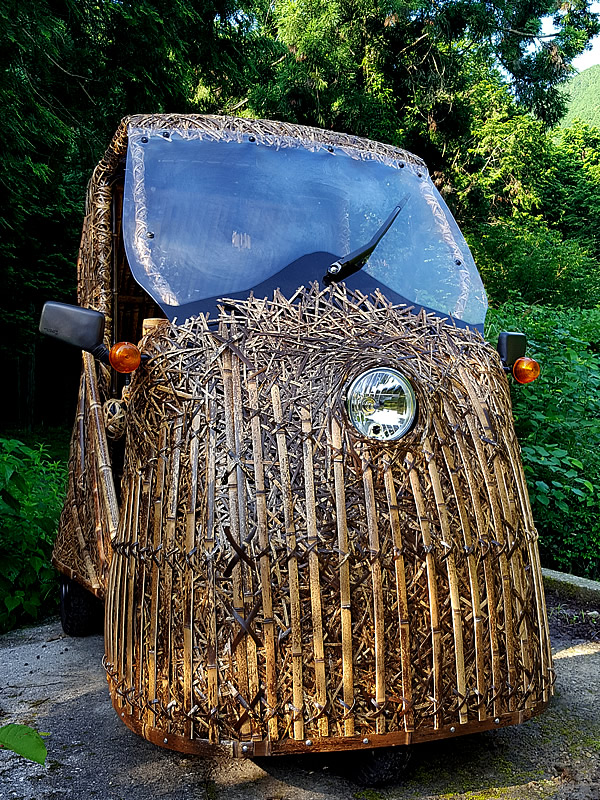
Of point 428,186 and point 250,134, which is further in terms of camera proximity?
point 428,186

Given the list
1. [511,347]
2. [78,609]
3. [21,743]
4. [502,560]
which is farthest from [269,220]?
[78,609]

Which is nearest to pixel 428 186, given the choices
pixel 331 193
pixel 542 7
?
pixel 331 193

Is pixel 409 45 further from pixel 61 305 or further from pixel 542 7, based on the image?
pixel 61 305

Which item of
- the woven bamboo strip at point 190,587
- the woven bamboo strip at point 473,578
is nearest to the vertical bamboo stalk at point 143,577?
the woven bamboo strip at point 190,587

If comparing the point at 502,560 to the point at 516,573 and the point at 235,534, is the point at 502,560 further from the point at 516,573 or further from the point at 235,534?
the point at 235,534

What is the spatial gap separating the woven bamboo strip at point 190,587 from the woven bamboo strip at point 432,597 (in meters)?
0.69

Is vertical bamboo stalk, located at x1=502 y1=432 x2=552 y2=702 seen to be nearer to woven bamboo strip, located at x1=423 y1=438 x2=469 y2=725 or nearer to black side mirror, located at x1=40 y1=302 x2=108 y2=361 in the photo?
woven bamboo strip, located at x1=423 y1=438 x2=469 y2=725

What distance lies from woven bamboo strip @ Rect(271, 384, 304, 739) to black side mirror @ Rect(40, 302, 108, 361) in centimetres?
88

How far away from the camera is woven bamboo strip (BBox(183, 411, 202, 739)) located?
2.22 m

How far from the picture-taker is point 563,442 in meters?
6.04

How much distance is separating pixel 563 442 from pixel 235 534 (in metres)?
4.46

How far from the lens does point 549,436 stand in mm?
6055

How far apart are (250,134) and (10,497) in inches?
120

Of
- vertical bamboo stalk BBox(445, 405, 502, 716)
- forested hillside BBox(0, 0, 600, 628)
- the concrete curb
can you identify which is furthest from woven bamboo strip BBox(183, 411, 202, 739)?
the concrete curb
